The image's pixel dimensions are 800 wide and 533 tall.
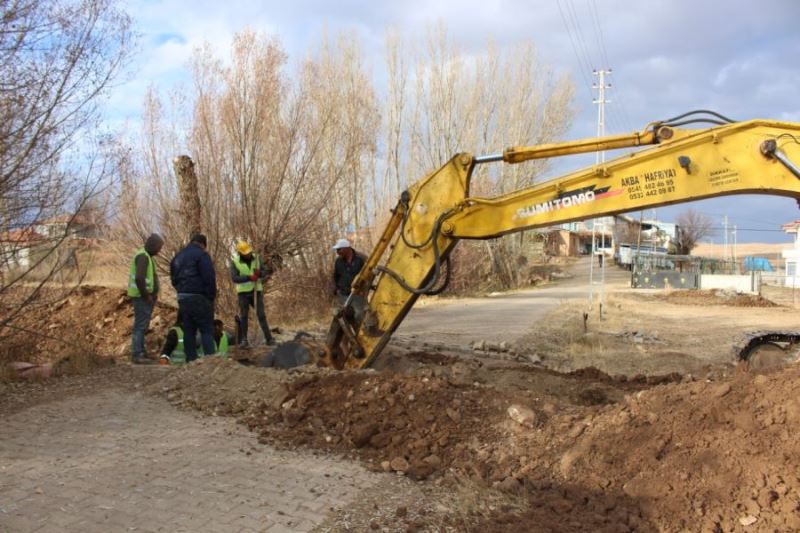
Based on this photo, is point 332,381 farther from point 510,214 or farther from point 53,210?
point 53,210

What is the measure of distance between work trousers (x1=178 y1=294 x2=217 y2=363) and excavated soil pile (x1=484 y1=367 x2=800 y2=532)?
4.81 metres

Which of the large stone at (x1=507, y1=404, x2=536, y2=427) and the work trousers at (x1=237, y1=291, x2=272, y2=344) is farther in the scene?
the work trousers at (x1=237, y1=291, x2=272, y2=344)

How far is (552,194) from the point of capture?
685 centimetres

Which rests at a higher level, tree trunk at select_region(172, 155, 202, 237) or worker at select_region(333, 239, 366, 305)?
tree trunk at select_region(172, 155, 202, 237)

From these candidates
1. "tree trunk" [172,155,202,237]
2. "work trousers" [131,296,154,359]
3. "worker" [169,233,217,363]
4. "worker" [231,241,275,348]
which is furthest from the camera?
"tree trunk" [172,155,202,237]

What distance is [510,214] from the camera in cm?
703

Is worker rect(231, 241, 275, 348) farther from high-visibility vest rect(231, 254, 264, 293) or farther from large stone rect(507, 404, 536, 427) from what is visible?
large stone rect(507, 404, 536, 427)

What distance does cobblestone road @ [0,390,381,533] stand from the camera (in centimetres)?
400

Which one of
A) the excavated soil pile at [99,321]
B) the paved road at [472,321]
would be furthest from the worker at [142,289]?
the paved road at [472,321]

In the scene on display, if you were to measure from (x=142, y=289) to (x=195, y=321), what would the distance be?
0.86 meters

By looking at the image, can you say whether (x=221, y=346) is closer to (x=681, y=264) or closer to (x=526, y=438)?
(x=526, y=438)

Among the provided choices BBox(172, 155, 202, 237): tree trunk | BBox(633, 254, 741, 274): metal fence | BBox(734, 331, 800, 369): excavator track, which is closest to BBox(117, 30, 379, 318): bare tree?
BBox(172, 155, 202, 237): tree trunk

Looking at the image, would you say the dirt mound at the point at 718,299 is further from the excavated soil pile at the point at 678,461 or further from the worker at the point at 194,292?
the excavated soil pile at the point at 678,461

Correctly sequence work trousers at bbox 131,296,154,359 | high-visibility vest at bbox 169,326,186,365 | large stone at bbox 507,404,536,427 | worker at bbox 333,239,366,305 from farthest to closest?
worker at bbox 333,239,366,305, high-visibility vest at bbox 169,326,186,365, work trousers at bbox 131,296,154,359, large stone at bbox 507,404,536,427
